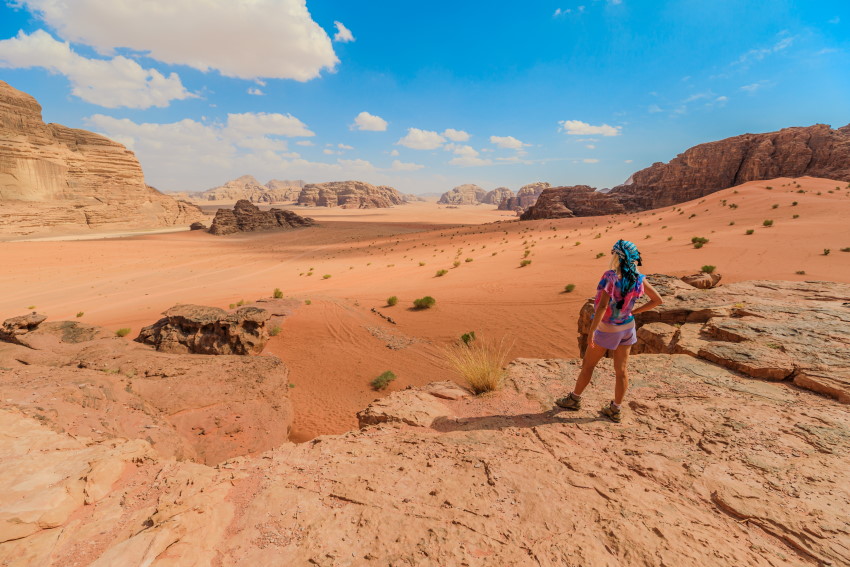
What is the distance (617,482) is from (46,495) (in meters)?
3.66

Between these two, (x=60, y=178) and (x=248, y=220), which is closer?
Result: (x=60, y=178)

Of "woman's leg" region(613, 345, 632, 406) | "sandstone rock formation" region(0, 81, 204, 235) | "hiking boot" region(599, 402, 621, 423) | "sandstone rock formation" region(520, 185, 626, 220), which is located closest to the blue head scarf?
"woman's leg" region(613, 345, 632, 406)

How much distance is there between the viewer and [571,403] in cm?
364

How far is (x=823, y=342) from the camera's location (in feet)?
14.0

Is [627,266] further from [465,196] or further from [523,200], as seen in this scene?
[465,196]

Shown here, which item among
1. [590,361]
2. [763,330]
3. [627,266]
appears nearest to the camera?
[627,266]

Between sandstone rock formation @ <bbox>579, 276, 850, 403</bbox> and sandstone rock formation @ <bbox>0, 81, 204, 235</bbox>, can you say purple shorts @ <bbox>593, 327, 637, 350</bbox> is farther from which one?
sandstone rock formation @ <bbox>0, 81, 204, 235</bbox>

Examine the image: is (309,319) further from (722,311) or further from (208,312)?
(722,311)

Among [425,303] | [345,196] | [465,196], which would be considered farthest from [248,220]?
[465,196]

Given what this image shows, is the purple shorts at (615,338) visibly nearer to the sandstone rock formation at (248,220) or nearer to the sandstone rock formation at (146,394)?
the sandstone rock formation at (146,394)

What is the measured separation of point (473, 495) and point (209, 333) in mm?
7116

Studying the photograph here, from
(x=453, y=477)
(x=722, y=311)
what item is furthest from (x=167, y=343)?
(x=722, y=311)

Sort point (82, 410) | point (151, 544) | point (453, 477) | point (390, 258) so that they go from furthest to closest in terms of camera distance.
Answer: point (390, 258) < point (82, 410) < point (453, 477) < point (151, 544)

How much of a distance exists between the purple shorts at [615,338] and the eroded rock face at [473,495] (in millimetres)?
731
